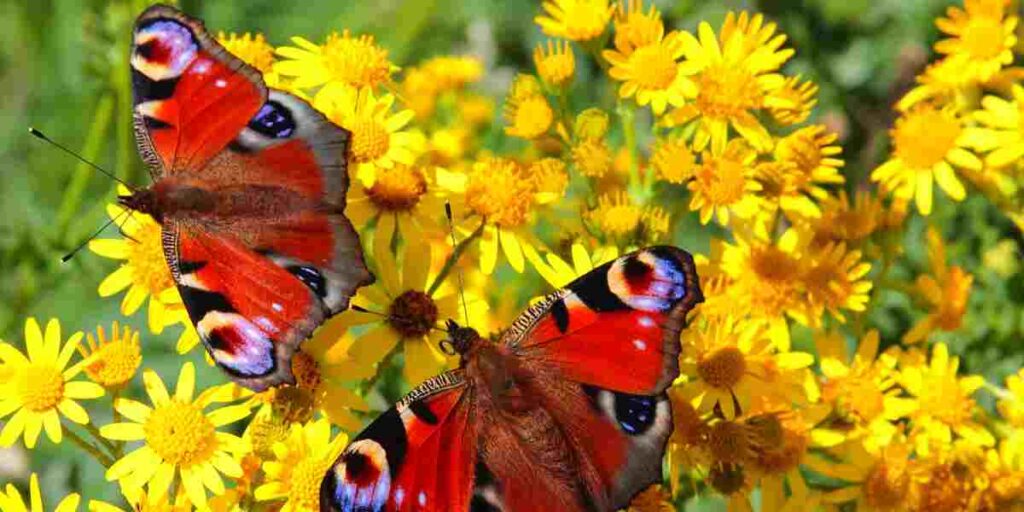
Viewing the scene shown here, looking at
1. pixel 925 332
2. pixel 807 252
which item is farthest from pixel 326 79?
pixel 925 332

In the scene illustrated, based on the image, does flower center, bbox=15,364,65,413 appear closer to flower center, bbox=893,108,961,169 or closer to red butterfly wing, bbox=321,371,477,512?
red butterfly wing, bbox=321,371,477,512

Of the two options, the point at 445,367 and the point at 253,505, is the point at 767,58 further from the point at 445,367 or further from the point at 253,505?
the point at 253,505

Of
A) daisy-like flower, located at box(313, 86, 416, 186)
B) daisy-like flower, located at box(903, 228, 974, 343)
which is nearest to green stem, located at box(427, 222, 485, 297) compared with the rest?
daisy-like flower, located at box(313, 86, 416, 186)

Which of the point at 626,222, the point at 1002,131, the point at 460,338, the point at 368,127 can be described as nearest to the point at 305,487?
the point at 460,338

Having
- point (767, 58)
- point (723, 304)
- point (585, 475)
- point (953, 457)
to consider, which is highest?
point (767, 58)

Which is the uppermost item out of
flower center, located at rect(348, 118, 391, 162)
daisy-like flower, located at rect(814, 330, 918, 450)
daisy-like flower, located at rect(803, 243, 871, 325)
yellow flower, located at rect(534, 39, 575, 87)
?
flower center, located at rect(348, 118, 391, 162)

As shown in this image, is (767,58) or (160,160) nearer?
(160,160)

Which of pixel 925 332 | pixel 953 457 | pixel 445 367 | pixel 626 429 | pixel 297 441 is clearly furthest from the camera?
pixel 925 332
